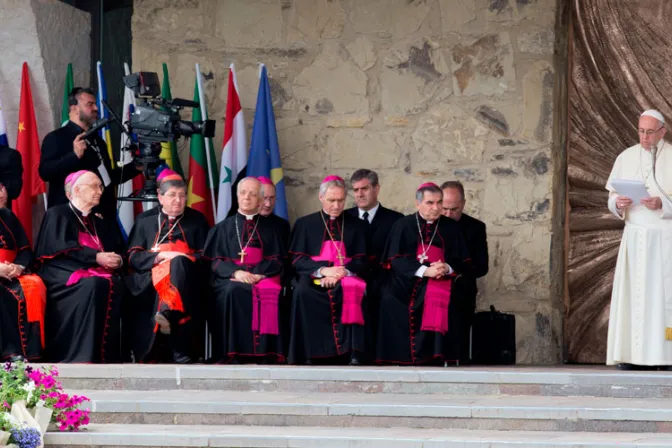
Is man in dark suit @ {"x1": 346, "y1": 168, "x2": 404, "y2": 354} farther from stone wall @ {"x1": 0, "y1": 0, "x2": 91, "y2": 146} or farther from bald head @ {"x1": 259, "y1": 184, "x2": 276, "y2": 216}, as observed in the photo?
stone wall @ {"x1": 0, "y1": 0, "x2": 91, "y2": 146}

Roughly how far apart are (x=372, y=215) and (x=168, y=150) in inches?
67.8

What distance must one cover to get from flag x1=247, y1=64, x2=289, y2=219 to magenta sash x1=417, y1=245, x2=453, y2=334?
5.45 feet

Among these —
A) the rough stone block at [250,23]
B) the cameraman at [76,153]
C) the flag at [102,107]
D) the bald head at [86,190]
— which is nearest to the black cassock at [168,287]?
the bald head at [86,190]

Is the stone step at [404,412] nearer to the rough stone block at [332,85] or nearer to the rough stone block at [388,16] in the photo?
the rough stone block at [332,85]

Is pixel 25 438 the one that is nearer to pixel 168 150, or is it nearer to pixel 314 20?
pixel 168 150

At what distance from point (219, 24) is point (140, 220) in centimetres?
199

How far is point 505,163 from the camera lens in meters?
10.4

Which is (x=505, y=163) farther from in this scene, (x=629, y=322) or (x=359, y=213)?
(x=629, y=322)

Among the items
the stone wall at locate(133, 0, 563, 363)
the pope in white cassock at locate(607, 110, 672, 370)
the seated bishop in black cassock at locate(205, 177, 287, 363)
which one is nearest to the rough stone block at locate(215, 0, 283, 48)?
the stone wall at locate(133, 0, 563, 363)

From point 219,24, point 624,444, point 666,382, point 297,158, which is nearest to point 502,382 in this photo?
point 666,382

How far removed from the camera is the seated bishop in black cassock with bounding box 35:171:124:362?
9.11 meters

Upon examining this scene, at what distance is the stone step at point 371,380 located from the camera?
304 inches

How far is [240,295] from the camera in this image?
9.23m

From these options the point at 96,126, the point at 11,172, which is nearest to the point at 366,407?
the point at 96,126
